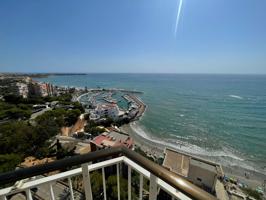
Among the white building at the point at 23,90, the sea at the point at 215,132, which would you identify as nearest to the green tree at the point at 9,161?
the sea at the point at 215,132

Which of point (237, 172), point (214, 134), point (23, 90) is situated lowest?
point (237, 172)

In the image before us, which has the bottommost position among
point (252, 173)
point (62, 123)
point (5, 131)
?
point (252, 173)

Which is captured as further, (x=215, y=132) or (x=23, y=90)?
(x=23, y=90)

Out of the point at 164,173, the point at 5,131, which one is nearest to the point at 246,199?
the point at 164,173

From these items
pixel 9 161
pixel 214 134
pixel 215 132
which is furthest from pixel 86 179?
pixel 215 132

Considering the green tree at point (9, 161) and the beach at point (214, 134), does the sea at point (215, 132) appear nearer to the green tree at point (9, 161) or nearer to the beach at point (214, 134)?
the beach at point (214, 134)

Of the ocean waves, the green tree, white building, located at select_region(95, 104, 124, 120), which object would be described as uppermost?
the green tree

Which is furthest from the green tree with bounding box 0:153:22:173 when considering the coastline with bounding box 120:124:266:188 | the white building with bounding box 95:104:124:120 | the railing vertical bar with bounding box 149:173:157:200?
the white building with bounding box 95:104:124:120

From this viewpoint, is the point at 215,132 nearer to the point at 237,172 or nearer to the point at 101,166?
the point at 237,172

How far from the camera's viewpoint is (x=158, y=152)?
15.2 meters

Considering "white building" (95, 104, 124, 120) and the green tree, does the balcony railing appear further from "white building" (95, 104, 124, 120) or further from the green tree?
"white building" (95, 104, 124, 120)

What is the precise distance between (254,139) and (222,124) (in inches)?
196

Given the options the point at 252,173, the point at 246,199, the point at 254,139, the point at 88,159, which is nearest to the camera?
the point at 88,159

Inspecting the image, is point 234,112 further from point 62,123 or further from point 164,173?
point 164,173
